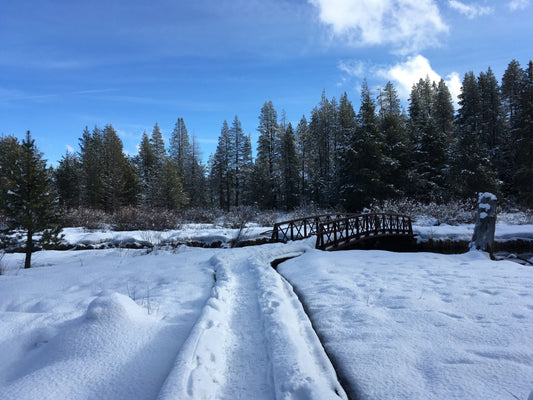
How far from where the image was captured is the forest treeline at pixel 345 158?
26.8m

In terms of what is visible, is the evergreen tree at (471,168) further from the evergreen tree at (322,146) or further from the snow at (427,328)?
the snow at (427,328)

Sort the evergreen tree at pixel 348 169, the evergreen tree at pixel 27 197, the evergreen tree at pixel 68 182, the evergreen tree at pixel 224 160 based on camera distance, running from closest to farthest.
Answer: the evergreen tree at pixel 27 197, the evergreen tree at pixel 348 169, the evergreen tree at pixel 68 182, the evergreen tree at pixel 224 160

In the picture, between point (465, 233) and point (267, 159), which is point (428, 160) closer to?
point (465, 233)

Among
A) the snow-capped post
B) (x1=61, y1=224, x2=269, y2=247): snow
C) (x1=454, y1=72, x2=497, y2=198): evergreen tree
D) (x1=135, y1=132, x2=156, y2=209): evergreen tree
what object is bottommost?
(x1=61, y1=224, x2=269, y2=247): snow

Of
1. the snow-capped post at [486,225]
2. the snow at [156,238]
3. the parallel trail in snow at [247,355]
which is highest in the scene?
the snow-capped post at [486,225]

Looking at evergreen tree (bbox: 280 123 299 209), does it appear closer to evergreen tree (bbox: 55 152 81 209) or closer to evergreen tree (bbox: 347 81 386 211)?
evergreen tree (bbox: 347 81 386 211)

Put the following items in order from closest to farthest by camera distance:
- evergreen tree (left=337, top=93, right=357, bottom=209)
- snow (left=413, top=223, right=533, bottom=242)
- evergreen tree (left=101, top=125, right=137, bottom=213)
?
1. snow (left=413, top=223, right=533, bottom=242)
2. evergreen tree (left=337, top=93, right=357, bottom=209)
3. evergreen tree (left=101, top=125, right=137, bottom=213)

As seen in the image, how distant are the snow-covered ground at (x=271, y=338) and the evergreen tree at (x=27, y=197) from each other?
6548 millimetres

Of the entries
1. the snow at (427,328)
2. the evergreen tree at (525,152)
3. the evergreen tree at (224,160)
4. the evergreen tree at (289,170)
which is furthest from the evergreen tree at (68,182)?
the evergreen tree at (525,152)

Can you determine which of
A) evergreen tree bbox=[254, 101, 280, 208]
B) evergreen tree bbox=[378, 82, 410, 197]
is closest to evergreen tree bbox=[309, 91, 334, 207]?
evergreen tree bbox=[254, 101, 280, 208]

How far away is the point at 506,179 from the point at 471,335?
36906 mm

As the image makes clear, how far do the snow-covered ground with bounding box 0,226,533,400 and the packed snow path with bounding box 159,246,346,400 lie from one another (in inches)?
0.6

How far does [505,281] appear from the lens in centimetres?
596

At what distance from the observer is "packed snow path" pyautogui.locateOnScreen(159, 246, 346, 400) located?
259 centimetres
